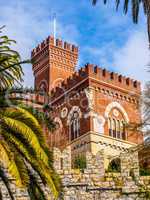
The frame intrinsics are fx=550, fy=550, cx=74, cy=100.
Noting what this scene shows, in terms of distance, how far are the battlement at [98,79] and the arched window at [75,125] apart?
107 inches

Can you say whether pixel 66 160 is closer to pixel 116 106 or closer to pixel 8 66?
pixel 8 66

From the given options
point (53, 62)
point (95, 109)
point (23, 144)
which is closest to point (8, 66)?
point (23, 144)

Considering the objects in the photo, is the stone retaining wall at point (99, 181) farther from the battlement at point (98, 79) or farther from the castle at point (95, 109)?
the battlement at point (98, 79)

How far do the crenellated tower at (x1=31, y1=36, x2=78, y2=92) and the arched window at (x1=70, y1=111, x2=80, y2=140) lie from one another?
5.63 meters

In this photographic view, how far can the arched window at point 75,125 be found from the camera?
46.8 meters

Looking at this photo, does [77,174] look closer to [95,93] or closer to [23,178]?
[23,178]

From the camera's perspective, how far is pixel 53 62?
53156mm

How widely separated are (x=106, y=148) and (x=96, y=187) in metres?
28.3

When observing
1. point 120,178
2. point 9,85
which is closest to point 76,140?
point 120,178

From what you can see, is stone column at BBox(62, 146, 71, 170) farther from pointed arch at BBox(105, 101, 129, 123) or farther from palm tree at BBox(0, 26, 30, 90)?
pointed arch at BBox(105, 101, 129, 123)

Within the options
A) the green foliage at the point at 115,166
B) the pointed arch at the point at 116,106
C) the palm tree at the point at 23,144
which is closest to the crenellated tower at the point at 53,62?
the pointed arch at the point at 116,106

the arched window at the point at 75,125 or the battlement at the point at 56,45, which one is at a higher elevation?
the battlement at the point at 56,45

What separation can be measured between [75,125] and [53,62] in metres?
8.45

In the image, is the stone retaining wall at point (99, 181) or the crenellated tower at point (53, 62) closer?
the stone retaining wall at point (99, 181)
